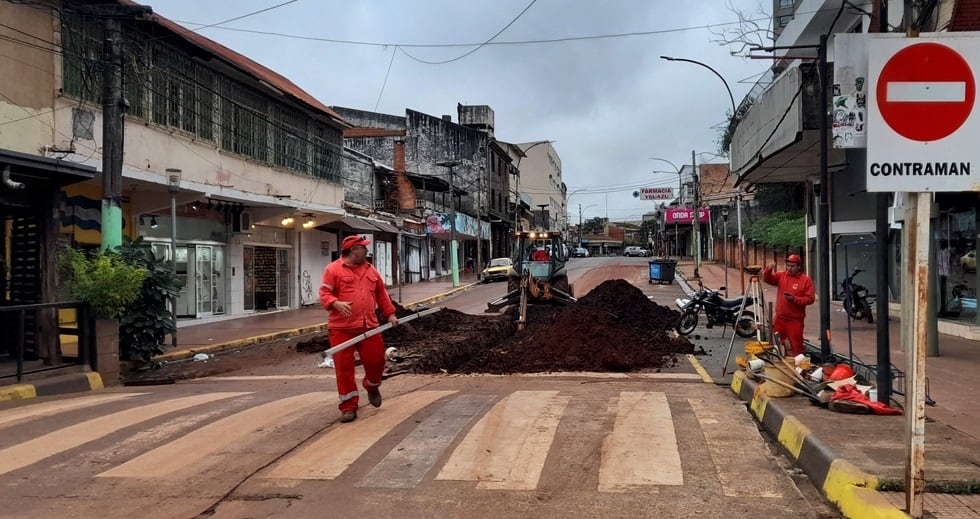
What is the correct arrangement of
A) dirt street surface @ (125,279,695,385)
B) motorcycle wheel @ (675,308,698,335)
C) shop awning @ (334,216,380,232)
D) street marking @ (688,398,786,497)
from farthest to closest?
shop awning @ (334,216,380,232) → motorcycle wheel @ (675,308,698,335) → dirt street surface @ (125,279,695,385) → street marking @ (688,398,786,497)

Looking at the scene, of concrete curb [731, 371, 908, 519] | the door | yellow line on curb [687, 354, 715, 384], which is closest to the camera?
concrete curb [731, 371, 908, 519]

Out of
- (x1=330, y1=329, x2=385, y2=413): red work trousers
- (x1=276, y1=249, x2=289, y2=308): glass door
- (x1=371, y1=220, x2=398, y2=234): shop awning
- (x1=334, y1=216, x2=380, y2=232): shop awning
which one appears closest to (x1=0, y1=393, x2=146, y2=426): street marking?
(x1=330, y1=329, x2=385, y2=413): red work trousers

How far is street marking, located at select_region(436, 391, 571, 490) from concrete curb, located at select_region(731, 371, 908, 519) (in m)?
1.99

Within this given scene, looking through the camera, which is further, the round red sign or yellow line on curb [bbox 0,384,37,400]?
yellow line on curb [bbox 0,384,37,400]

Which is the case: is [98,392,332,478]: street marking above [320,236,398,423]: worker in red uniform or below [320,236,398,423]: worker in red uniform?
below

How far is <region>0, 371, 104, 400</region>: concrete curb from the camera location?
888 cm

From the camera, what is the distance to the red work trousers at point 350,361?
6961mm

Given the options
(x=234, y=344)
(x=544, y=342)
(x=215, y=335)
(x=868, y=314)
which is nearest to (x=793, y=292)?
(x=544, y=342)

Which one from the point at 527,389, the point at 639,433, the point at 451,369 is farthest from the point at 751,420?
the point at 451,369

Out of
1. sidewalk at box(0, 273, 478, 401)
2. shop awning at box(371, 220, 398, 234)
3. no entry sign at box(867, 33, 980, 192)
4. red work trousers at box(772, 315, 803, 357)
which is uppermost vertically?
shop awning at box(371, 220, 398, 234)

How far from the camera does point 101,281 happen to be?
415 inches

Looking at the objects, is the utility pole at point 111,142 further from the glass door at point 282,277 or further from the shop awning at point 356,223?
the shop awning at point 356,223

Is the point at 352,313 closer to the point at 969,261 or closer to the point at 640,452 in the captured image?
the point at 640,452

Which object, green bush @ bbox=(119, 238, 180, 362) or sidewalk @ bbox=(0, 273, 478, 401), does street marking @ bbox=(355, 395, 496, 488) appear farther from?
green bush @ bbox=(119, 238, 180, 362)
